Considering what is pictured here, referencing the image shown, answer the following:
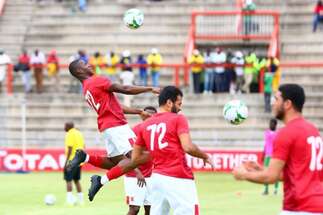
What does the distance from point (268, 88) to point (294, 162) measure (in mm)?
24740

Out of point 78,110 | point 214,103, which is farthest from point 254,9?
point 78,110

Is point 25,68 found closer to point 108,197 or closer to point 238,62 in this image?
point 238,62

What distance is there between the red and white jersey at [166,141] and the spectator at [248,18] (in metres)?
25.7

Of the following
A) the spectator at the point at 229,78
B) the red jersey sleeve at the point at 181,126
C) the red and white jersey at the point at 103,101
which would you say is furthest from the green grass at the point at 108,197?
the red jersey sleeve at the point at 181,126

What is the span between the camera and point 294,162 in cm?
963

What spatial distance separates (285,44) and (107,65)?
7.62 m

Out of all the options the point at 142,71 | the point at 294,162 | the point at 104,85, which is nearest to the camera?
the point at 294,162

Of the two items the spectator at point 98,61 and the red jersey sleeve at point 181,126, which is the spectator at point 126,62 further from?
the red jersey sleeve at point 181,126

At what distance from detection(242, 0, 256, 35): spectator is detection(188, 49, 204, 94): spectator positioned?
115 inches

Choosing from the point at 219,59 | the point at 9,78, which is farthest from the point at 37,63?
the point at 219,59

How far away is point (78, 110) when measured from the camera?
37000 millimetres

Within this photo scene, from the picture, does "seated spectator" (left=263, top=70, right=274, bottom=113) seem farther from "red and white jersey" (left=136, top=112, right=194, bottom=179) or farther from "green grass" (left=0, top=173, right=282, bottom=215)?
"red and white jersey" (left=136, top=112, right=194, bottom=179)

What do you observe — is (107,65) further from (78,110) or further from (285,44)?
(285,44)

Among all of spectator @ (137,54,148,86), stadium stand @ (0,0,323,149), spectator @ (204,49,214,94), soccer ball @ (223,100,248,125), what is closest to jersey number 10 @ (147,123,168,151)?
soccer ball @ (223,100,248,125)
